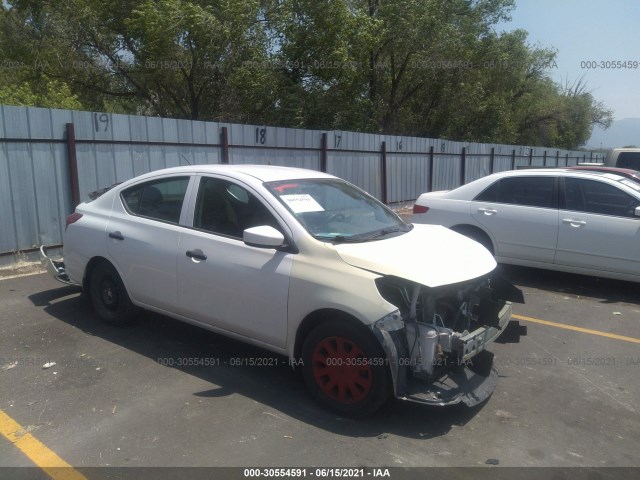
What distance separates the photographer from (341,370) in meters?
3.76

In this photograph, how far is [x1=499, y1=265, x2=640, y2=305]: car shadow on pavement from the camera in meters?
7.09

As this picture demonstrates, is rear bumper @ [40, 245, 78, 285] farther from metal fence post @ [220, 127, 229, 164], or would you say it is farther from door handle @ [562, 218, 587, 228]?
door handle @ [562, 218, 587, 228]

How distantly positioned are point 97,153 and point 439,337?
252 inches

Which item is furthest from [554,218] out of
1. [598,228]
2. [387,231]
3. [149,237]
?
[149,237]

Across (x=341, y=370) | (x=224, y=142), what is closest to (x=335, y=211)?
(x=341, y=370)

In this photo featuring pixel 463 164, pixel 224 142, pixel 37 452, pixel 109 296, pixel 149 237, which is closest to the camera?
pixel 37 452

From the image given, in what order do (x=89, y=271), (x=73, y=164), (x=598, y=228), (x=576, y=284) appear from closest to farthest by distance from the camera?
(x=89, y=271)
(x=598, y=228)
(x=576, y=284)
(x=73, y=164)

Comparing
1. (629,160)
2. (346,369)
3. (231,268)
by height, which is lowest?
(346,369)

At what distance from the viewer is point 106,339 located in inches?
203

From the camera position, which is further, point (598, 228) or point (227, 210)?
point (598, 228)

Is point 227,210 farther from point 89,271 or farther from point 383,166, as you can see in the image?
point 383,166

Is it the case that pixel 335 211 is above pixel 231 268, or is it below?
above

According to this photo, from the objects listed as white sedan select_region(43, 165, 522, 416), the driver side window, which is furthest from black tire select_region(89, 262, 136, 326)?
the driver side window

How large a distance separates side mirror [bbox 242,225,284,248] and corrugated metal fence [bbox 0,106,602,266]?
4.78 metres
